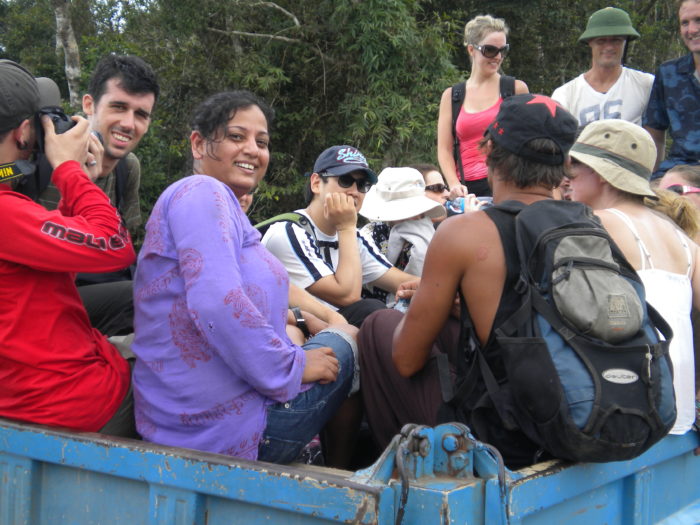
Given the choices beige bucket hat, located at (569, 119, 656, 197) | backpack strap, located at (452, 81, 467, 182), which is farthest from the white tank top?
backpack strap, located at (452, 81, 467, 182)

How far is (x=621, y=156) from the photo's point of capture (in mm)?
2711

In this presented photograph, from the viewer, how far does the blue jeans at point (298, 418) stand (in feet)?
7.24

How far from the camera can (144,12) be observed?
481 inches

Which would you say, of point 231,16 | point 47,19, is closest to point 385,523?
point 231,16

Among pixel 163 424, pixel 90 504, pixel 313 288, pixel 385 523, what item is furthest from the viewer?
pixel 313 288

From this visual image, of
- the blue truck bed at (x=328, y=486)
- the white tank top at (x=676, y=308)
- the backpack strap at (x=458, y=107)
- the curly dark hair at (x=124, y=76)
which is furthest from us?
the backpack strap at (x=458, y=107)

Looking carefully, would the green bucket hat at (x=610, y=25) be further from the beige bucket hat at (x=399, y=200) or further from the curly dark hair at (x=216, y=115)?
the curly dark hair at (x=216, y=115)

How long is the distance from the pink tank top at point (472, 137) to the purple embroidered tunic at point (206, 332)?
8.95ft

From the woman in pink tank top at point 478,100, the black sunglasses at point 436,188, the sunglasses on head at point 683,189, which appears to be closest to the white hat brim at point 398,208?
the woman in pink tank top at point 478,100

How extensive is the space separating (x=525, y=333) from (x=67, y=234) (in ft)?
4.27

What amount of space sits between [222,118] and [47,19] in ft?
57.7

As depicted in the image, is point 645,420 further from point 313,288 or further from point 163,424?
point 313,288

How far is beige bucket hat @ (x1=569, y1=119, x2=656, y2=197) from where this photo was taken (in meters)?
2.69

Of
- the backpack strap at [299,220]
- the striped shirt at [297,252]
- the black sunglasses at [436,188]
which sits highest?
the black sunglasses at [436,188]
